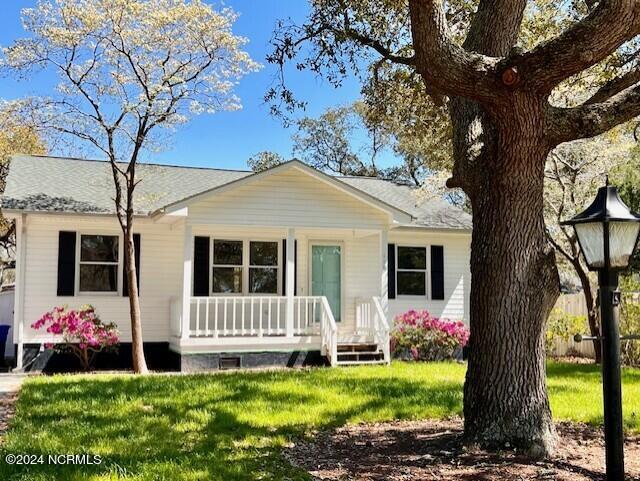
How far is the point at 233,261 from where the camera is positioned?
45.5ft

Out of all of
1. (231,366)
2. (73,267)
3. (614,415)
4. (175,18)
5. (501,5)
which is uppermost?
(175,18)

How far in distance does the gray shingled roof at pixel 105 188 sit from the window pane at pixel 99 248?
759mm

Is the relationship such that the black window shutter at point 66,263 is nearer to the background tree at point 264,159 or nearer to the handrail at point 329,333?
the handrail at point 329,333

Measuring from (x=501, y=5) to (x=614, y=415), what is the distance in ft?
12.8

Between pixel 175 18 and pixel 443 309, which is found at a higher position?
A: pixel 175 18

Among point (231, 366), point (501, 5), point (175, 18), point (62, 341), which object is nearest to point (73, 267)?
point (62, 341)

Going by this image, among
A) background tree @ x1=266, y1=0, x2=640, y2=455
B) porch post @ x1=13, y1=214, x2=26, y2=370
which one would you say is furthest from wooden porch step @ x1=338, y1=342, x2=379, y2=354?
background tree @ x1=266, y1=0, x2=640, y2=455

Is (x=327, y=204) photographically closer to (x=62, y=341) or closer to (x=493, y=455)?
(x=62, y=341)

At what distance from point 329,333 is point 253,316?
69.5 inches

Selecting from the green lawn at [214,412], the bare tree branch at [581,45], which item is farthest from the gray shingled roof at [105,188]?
the bare tree branch at [581,45]

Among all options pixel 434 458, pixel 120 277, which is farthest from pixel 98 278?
pixel 434 458

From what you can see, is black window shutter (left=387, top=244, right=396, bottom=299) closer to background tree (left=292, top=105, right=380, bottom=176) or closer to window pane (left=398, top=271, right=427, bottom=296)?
window pane (left=398, top=271, right=427, bottom=296)

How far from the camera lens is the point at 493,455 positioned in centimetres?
498

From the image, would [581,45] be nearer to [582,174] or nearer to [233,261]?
[233,261]
